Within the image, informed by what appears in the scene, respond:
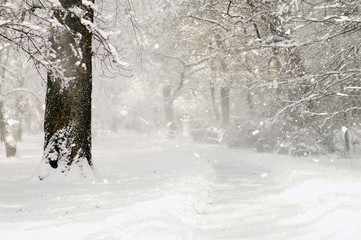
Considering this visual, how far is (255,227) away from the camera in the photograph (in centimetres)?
533

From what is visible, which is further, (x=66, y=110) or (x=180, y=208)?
(x=66, y=110)

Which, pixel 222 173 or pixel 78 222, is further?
pixel 222 173

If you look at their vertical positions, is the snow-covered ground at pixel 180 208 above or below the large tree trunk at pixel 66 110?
below

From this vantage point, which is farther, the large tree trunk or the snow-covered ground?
the large tree trunk

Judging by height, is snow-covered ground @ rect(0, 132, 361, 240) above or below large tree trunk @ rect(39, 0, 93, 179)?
below

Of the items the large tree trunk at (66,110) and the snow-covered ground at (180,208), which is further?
the large tree trunk at (66,110)

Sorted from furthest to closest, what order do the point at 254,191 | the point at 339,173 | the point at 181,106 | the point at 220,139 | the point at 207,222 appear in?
the point at 181,106
the point at 220,139
the point at 339,173
the point at 254,191
the point at 207,222

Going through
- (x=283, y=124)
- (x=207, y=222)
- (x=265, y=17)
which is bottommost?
(x=207, y=222)

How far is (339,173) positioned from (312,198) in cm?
342

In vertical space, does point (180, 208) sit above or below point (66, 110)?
below

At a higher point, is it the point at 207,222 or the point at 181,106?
the point at 181,106

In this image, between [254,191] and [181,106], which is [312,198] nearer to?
[254,191]

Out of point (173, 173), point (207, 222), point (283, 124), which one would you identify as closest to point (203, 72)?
point (283, 124)

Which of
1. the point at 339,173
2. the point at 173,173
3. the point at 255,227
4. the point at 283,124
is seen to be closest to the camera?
the point at 255,227
